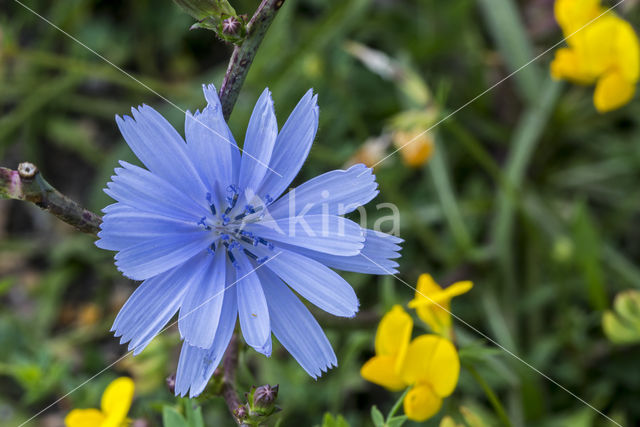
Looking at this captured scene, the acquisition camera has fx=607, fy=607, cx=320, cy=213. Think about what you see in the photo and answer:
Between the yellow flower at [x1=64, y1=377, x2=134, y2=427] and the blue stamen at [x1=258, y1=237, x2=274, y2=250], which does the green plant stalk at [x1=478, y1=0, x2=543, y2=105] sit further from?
the yellow flower at [x1=64, y1=377, x2=134, y2=427]

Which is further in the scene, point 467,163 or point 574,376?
point 467,163

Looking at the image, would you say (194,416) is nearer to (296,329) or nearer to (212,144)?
(296,329)

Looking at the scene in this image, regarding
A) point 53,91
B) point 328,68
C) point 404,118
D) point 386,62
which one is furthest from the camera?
point 53,91

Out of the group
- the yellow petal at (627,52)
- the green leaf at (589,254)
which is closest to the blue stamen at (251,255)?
the yellow petal at (627,52)

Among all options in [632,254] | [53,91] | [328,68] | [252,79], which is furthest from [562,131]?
[53,91]

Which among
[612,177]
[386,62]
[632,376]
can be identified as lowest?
[632,376]

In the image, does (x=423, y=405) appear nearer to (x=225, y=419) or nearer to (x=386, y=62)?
(x=225, y=419)

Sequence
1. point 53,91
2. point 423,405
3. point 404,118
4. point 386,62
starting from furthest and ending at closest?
point 53,91, point 386,62, point 404,118, point 423,405

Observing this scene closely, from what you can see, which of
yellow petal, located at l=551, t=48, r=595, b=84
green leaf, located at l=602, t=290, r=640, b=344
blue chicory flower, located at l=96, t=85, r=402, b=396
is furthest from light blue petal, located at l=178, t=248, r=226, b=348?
yellow petal, located at l=551, t=48, r=595, b=84

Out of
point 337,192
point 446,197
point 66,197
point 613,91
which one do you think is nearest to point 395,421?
point 337,192
